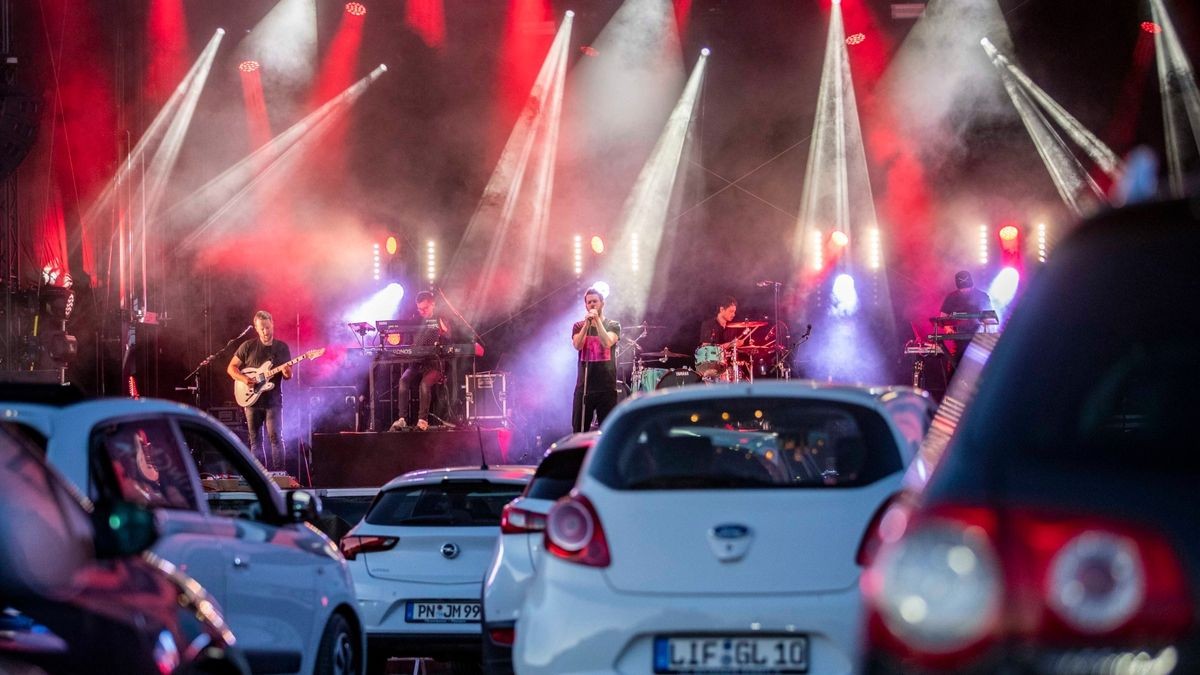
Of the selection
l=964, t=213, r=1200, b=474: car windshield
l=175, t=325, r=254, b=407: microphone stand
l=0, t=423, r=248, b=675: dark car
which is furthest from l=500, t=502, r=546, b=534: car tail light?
l=175, t=325, r=254, b=407: microphone stand

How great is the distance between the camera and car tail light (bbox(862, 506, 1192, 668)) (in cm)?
187

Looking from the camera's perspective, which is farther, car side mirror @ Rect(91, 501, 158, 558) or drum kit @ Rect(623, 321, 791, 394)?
drum kit @ Rect(623, 321, 791, 394)

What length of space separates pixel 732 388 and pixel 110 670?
10.9 feet

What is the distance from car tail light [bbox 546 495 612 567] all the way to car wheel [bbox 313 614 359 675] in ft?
5.29

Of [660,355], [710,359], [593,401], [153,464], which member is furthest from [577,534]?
[660,355]

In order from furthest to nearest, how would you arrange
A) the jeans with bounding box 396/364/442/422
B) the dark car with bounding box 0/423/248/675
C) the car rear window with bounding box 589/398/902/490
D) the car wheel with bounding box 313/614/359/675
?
the jeans with bounding box 396/364/442/422
the car wheel with bounding box 313/614/359/675
the car rear window with bounding box 589/398/902/490
the dark car with bounding box 0/423/248/675

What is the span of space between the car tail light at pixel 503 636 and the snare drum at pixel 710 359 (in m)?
13.0

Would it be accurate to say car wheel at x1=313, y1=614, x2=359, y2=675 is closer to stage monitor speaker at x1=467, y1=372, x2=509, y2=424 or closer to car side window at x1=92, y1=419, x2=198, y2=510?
car side window at x1=92, y1=419, x2=198, y2=510

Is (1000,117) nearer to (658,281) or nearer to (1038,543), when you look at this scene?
(658,281)

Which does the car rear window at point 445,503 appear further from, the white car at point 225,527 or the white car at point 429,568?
the white car at point 225,527

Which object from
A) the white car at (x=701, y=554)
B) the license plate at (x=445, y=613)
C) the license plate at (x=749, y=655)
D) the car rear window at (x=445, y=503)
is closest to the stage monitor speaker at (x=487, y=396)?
the car rear window at (x=445, y=503)

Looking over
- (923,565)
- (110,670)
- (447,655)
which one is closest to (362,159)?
(447,655)

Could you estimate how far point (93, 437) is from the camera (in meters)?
5.31

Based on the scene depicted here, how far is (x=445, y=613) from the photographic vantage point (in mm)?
9312
